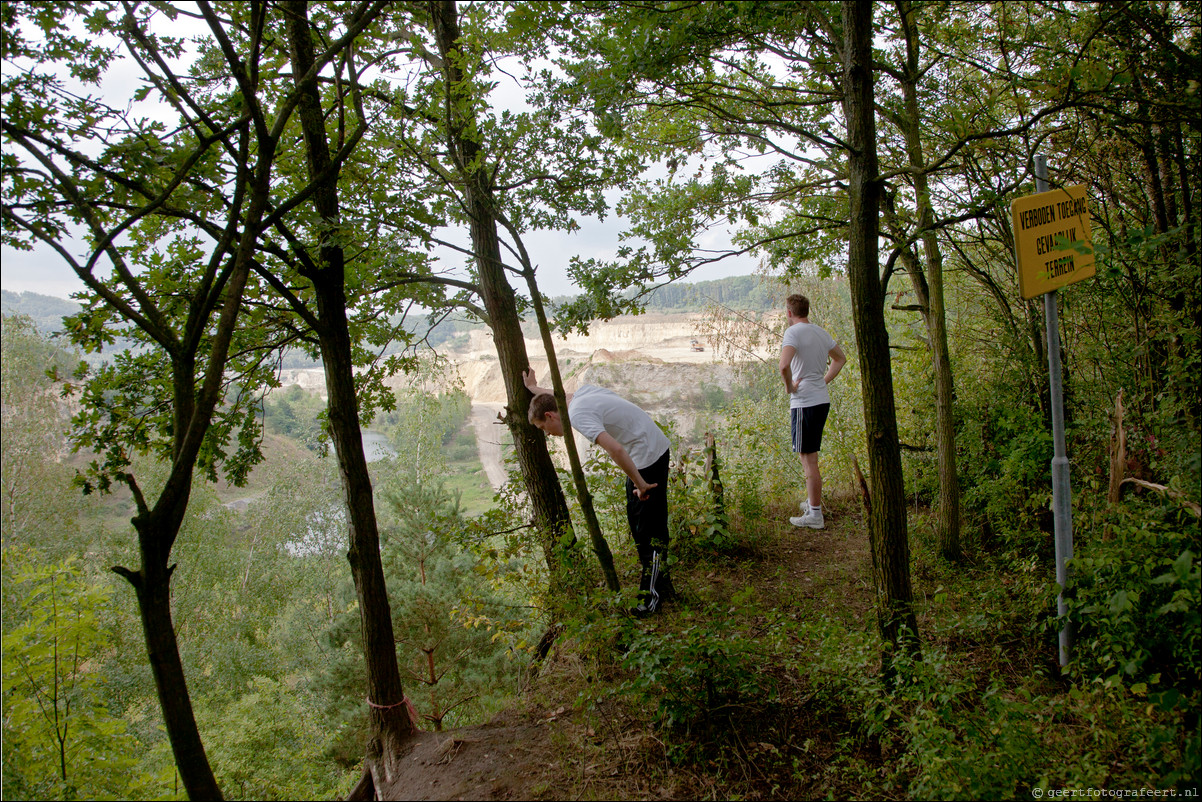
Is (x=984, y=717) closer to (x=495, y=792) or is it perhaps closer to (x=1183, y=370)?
(x=1183, y=370)

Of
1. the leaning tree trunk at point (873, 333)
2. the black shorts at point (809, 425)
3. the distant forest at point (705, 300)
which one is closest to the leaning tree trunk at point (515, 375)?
the distant forest at point (705, 300)

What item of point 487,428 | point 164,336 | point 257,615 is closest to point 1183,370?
point 164,336

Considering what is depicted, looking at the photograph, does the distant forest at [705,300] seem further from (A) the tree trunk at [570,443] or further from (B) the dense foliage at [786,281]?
(A) the tree trunk at [570,443]

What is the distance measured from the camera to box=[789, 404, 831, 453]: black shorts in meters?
5.31

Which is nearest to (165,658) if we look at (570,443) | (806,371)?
(570,443)

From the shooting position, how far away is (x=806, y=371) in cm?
524

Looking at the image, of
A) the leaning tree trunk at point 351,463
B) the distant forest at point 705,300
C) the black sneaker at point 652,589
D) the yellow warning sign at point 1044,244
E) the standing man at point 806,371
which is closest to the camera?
the yellow warning sign at point 1044,244

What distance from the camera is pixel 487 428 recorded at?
3353 cm

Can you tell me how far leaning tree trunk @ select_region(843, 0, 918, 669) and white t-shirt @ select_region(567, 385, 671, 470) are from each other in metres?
1.50

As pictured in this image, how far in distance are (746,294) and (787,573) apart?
10.9 meters

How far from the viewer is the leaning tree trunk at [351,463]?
134 inches

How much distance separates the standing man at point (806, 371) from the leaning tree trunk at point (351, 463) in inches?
130

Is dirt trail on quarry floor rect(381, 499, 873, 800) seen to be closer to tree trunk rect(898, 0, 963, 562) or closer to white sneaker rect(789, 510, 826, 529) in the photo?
tree trunk rect(898, 0, 963, 562)

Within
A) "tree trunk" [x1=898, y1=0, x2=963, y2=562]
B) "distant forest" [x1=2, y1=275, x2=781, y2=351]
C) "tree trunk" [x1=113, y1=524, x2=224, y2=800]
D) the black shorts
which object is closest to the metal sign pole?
"tree trunk" [x1=898, y1=0, x2=963, y2=562]
